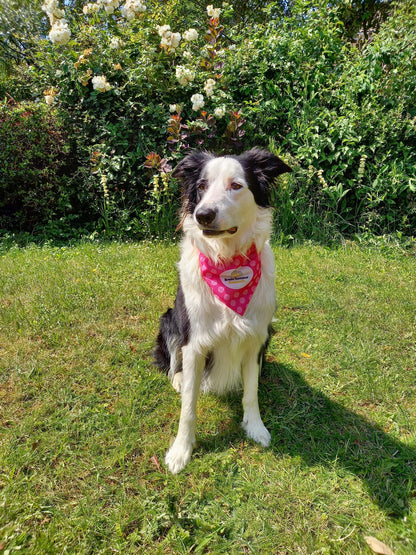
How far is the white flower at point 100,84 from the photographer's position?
465 cm

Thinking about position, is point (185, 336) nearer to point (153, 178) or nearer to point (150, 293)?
point (150, 293)

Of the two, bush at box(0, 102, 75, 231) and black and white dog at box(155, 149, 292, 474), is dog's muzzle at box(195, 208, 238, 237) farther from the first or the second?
bush at box(0, 102, 75, 231)

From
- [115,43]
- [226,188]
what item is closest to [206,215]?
[226,188]

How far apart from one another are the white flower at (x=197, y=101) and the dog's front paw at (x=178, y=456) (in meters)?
4.32

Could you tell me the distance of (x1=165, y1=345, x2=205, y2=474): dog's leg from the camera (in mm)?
2035

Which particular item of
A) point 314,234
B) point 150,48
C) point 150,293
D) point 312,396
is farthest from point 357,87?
point 312,396

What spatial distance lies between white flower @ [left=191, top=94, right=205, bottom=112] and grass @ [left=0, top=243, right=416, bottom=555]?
8.81 ft

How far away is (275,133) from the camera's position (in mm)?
5504

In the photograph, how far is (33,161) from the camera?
4.96m

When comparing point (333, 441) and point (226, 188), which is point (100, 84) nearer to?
point (226, 188)

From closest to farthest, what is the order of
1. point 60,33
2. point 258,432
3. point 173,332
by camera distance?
1. point 258,432
2. point 173,332
3. point 60,33

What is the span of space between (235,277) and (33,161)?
4.34 m

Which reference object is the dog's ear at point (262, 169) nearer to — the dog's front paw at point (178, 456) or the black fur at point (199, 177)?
the black fur at point (199, 177)

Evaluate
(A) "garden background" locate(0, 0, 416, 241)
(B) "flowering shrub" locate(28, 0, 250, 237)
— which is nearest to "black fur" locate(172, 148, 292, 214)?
(A) "garden background" locate(0, 0, 416, 241)
